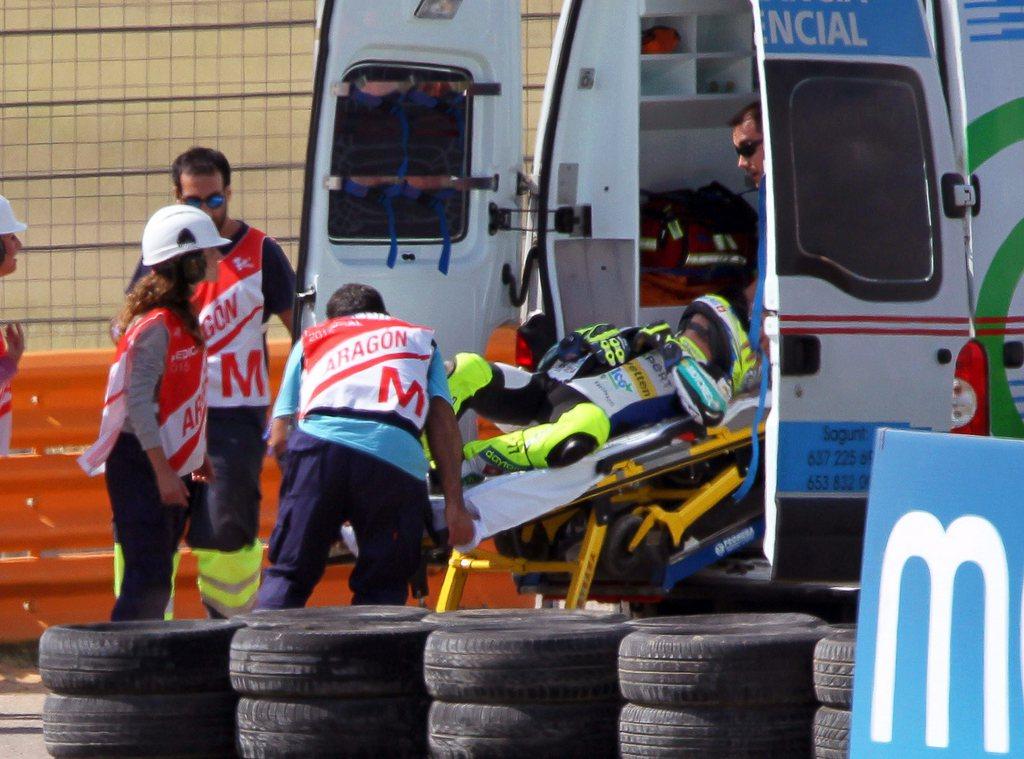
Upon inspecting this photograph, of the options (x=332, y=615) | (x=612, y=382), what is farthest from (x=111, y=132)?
(x=332, y=615)

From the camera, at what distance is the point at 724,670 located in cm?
420

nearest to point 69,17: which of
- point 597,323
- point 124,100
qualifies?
point 124,100

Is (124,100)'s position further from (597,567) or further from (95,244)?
(597,567)

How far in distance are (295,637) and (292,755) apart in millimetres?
274

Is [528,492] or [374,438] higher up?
[374,438]

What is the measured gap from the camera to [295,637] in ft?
15.0

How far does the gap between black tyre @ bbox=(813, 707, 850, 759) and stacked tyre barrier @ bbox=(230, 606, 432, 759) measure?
100cm

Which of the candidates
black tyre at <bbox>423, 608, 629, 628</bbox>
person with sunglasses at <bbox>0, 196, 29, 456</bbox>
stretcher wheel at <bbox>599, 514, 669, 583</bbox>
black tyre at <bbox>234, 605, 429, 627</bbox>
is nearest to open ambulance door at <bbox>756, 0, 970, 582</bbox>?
stretcher wheel at <bbox>599, 514, 669, 583</bbox>

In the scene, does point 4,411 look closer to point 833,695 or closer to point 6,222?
point 6,222

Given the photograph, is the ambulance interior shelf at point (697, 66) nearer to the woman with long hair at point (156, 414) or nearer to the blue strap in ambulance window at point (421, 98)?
the blue strap in ambulance window at point (421, 98)

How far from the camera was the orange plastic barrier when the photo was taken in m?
7.73

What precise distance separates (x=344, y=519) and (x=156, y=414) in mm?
665

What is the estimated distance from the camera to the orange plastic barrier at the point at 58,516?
7730mm

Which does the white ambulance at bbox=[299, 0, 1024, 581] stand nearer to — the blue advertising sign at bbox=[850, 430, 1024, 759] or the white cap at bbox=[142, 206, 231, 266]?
the white cap at bbox=[142, 206, 231, 266]
